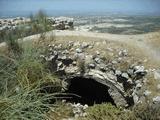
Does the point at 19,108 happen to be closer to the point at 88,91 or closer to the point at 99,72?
the point at 99,72

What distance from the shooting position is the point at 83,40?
15.1m

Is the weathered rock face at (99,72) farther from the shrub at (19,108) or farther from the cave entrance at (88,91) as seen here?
the shrub at (19,108)

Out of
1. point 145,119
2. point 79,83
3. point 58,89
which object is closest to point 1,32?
point 79,83

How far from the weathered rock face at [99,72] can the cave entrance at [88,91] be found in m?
1.33

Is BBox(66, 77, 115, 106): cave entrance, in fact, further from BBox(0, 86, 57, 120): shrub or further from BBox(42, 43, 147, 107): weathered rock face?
BBox(0, 86, 57, 120): shrub

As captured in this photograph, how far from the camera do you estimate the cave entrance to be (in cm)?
1512

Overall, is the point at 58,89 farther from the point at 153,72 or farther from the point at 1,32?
the point at 1,32

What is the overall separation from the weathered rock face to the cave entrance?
1330 mm

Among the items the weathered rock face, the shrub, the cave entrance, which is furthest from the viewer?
the cave entrance

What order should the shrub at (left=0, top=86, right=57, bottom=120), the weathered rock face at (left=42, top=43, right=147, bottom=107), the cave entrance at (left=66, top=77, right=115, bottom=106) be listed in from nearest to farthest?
the shrub at (left=0, top=86, right=57, bottom=120) → the weathered rock face at (left=42, top=43, right=147, bottom=107) → the cave entrance at (left=66, top=77, right=115, bottom=106)

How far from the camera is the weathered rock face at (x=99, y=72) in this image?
1238 cm

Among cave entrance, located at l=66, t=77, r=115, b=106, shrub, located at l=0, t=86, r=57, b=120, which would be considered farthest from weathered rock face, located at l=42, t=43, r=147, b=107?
shrub, located at l=0, t=86, r=57, b=120

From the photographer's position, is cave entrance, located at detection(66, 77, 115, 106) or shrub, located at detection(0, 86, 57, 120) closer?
shrub, located at detection(0, 86, 57, 120)

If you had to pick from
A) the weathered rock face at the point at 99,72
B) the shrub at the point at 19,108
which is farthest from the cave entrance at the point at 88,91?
the shrub at the point at 19,108
